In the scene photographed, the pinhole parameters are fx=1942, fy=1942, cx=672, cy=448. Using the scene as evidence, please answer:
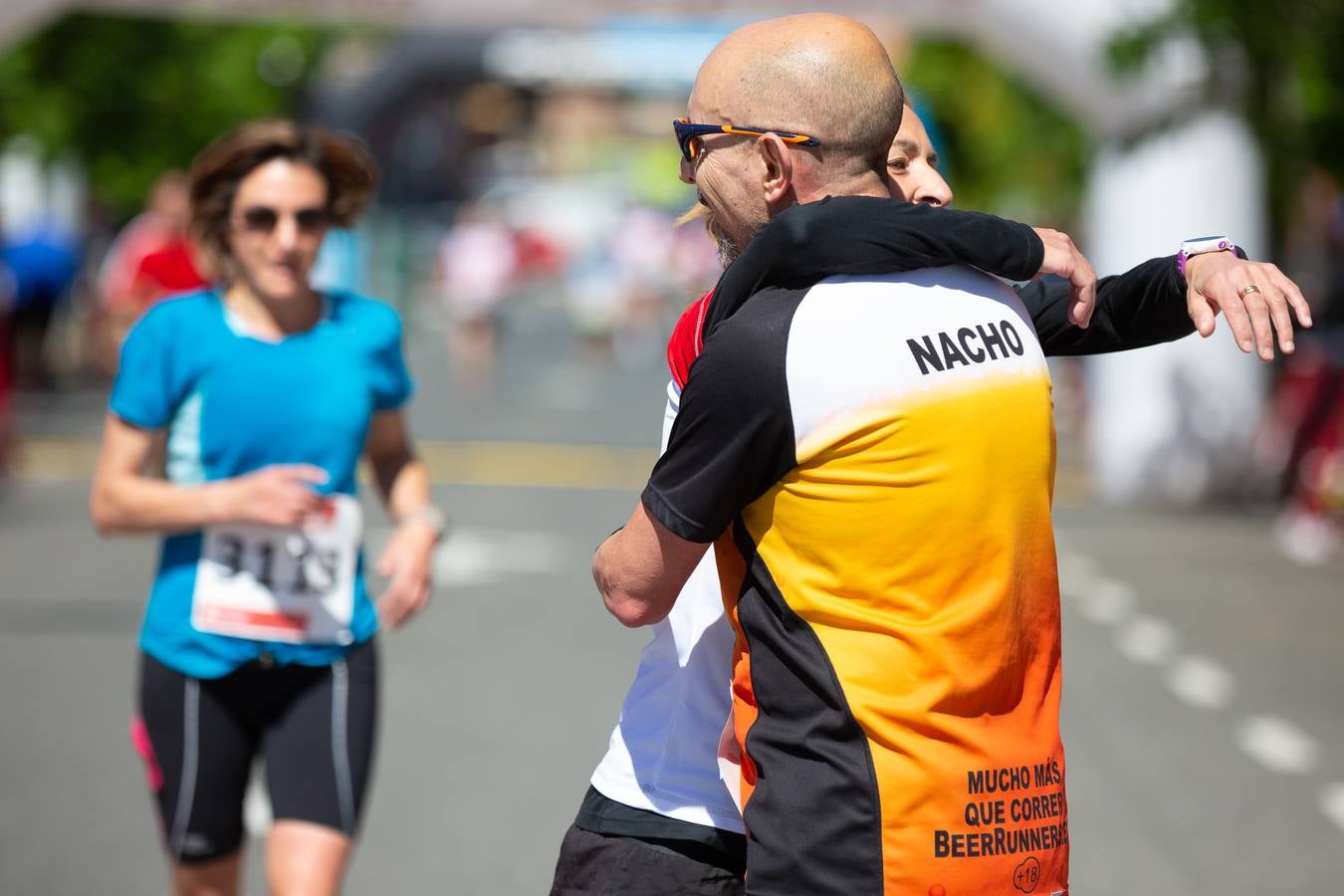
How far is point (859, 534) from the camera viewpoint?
2203mm

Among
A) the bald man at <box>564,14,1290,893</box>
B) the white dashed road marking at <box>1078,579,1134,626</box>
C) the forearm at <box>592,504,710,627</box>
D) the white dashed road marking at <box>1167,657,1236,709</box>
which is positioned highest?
the forearm at <box>592,504,710,627</box>

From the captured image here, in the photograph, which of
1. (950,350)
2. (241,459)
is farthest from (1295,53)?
(950,350)

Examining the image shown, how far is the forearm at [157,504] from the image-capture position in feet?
12.3

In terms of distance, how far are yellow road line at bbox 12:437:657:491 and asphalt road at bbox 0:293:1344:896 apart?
48cm

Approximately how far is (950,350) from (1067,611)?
302 inches

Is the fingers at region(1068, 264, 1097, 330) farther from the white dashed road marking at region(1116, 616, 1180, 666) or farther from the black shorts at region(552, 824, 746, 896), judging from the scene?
the white dashed road marking at region(1116, 616, 1180, 666)

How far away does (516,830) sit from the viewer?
586 centimetres

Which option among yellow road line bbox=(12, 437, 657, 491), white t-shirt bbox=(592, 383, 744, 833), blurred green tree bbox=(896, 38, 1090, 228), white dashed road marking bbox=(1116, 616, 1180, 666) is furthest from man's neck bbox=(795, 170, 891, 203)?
yellow road line bbox=(12, 437, 657, 491)

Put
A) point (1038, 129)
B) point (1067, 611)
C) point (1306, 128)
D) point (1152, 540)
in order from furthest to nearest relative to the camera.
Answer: point (1038, 129) < point (1306, 128) < point (1152, 540) < point (1067, 611)

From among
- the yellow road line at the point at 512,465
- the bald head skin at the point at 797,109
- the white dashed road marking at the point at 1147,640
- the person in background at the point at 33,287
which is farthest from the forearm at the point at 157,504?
the person in background at the point at 33,287

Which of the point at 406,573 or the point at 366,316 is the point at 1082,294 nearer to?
the point at 406,573

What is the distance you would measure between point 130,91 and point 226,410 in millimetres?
22537

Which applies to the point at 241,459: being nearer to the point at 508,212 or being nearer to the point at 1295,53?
the point at 1295,53

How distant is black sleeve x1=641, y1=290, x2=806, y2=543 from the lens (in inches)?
85.9
